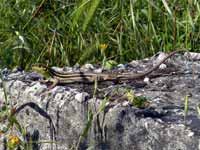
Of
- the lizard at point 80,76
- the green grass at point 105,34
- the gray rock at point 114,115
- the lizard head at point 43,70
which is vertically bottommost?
the gray rock at point 114,115

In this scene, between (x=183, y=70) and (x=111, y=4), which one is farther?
(x=111, y=4)

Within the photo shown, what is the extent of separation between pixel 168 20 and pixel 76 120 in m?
1.50

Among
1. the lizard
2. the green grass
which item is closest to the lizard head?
the lizard

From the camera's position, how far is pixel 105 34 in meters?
3.81

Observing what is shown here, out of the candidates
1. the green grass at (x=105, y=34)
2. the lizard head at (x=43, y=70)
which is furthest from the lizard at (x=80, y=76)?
the green grass at (x=105, y=34)

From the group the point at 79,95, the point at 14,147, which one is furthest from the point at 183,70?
the point at 14,147

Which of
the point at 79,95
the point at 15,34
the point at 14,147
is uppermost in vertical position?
the point at 15,34

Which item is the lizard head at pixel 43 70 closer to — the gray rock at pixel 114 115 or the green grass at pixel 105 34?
the gray rock at pixel 114 115

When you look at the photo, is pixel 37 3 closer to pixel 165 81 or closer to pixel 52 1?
pixel 52 1

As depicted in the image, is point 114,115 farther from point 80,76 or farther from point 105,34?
point 105,34

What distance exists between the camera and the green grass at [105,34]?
372cm

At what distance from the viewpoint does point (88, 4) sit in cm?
231

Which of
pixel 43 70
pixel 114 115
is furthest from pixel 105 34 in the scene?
pixel 114 115

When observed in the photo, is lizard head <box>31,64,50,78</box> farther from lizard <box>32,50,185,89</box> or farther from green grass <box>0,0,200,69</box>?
green grass <box>0,0,200,69</box>
